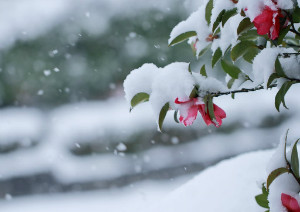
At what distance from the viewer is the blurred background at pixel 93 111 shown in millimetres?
6234

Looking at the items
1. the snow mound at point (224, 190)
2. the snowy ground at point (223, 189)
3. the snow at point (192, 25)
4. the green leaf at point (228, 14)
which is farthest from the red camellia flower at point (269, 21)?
the snow mound at point (224, 190)

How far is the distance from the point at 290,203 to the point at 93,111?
26.0 feet

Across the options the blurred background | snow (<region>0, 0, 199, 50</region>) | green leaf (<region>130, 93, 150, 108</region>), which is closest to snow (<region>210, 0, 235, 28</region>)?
green leaf (<region>130, 93, 150, 108</region>)

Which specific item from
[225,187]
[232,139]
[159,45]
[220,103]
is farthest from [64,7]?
[225,187]

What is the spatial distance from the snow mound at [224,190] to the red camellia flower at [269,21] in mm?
723

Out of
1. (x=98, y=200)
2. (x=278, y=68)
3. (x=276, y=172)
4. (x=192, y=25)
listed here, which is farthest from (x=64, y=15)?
(x=276, y=172)

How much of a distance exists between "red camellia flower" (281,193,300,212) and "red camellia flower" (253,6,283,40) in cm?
33

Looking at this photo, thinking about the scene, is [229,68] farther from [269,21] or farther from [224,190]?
[224,190]

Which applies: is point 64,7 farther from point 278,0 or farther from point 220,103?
point 278,0

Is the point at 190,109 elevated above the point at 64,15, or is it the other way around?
the point at 64,15

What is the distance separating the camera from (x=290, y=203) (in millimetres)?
879

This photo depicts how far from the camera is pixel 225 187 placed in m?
1.68

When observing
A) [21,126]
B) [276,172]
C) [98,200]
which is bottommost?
[98,200]

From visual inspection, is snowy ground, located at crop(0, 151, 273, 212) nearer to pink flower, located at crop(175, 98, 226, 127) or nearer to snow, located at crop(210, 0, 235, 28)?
pink flower, located at crop(175, 98, 226, 127)
